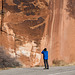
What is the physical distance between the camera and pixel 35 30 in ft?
69.5

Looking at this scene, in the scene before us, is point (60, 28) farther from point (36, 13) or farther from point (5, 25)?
point (5, 25)

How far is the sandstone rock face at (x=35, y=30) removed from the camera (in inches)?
810

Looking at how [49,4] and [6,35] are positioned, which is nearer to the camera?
[6,35]

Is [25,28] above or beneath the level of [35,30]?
above

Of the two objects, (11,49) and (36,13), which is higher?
(36,13)

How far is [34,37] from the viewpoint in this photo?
21.0m

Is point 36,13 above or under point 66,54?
above

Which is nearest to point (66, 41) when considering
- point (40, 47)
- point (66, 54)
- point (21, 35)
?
point (66, 54)

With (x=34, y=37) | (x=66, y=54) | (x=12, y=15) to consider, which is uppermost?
(x=12, y=15)

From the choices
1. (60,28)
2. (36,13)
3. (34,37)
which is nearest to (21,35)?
(34,37)

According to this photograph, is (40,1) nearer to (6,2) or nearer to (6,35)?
(6,2)

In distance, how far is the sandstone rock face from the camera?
2058 cm

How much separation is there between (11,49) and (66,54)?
548cm

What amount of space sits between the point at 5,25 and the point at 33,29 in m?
2.62
